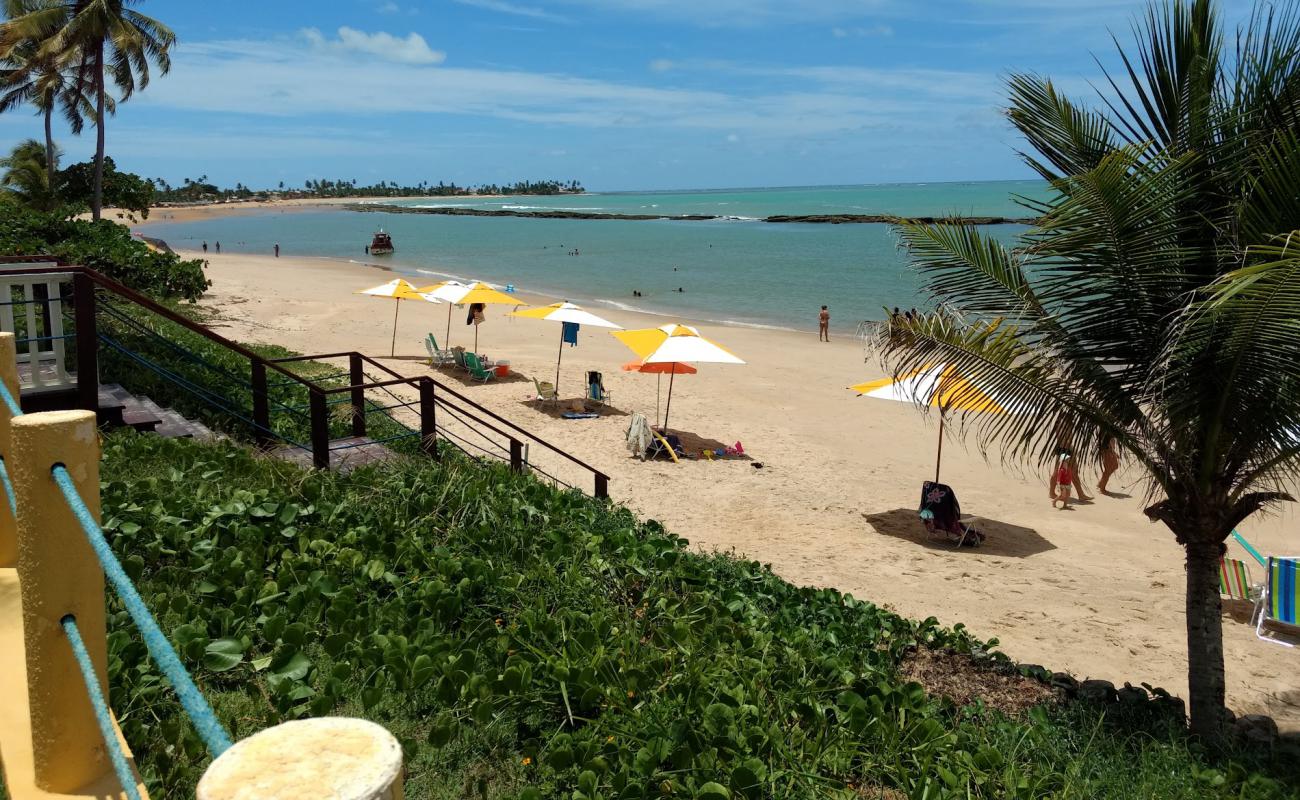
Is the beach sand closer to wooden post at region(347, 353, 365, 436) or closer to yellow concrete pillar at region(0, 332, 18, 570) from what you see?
wooden post at region(347, 353, 365, 436)

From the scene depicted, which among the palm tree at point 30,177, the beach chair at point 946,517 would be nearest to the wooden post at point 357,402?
the beach chair at point 946,517

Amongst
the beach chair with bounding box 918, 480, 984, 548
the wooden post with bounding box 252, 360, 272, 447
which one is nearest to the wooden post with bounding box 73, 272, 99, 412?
the wooden post with bounding box 252, 360, 272, 447

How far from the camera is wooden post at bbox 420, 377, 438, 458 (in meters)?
8.80

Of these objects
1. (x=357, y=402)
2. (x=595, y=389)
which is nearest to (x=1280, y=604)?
(x=357, y=402)

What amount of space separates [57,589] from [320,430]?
588 cm

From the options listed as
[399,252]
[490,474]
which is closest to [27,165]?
[399,252]

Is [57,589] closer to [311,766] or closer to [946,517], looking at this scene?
[311,766]

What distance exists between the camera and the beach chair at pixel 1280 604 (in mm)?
8391

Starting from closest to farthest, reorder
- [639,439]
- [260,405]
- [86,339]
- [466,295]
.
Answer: [86,339] → [260,405] → [639,439] → [466,295]

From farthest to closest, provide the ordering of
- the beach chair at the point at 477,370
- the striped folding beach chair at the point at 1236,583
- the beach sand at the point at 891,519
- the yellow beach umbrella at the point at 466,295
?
1. the yellow beach umbrella at the point at 466,295
2. the beach chair at the point at 477,370
3. the striped folding beach chair at the point at 1236,583
4. the beach sand at the point at 891,519

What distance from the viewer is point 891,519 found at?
12.2m

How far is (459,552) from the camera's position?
6113 mm

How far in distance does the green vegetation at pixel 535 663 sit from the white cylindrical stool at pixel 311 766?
2.39 meters

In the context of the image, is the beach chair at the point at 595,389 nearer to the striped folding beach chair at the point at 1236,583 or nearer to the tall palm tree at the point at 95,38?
the striped folding beach chair at the point at 1236,583
